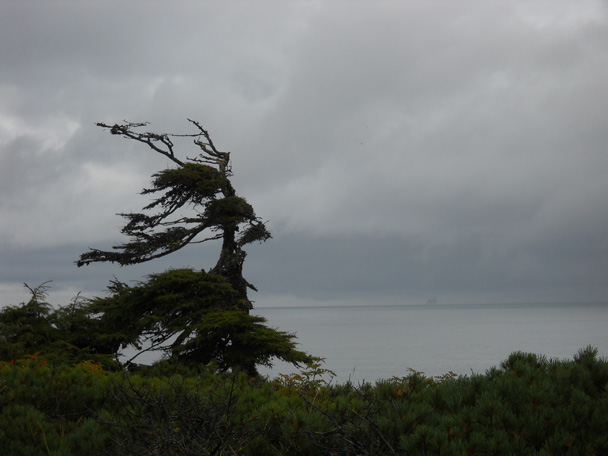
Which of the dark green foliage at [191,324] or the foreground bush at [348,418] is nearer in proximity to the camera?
the foreground bush at [348,418]

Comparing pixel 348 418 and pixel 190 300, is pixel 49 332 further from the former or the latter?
pixel 348 418

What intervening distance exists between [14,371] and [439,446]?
7.39 meters

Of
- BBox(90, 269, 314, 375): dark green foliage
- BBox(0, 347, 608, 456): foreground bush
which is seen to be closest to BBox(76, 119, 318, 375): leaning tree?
BBox(90, 269, 314, 375): dark green foliage

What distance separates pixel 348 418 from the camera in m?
6.29

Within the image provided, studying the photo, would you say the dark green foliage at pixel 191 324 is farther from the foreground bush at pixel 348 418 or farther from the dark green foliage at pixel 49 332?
the foreground bush at pixel 348 418

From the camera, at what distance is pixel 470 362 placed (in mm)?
62844

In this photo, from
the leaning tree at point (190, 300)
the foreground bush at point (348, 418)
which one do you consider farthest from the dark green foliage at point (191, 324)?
the foreground bush at point (348, 418)

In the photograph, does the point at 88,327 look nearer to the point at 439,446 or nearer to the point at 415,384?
the point at 415,384

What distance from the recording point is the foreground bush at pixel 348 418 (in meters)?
5.41

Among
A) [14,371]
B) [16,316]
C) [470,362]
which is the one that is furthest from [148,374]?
[470,362]

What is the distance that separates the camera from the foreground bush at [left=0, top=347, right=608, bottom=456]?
5.41 metres

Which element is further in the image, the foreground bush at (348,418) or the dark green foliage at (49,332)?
the dark green foliage at (49,332)

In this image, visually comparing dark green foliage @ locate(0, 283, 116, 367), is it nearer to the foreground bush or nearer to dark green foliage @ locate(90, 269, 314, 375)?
dark green foliage @ locate(90, 269, 314, 375)

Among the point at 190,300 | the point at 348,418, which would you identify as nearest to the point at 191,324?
the point at 190,300
